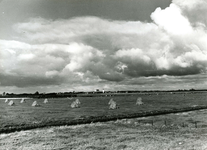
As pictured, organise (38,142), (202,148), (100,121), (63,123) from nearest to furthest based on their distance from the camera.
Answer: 1. (202,148)
2. (38,142)
3. (63,123)
4. (100,121)

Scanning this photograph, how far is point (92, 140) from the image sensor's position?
21406 mm

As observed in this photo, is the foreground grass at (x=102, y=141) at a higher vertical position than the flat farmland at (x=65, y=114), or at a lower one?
higher

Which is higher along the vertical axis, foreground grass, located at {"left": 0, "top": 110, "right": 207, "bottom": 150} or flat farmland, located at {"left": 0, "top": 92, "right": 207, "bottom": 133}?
foreground grass, located at {"left": 0, "top": 110, "right": 207, "bottom": 150}

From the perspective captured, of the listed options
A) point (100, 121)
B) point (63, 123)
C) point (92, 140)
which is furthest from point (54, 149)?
point (100, 121)

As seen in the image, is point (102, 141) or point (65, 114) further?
point (65, 114)

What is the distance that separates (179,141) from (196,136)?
2956 mm

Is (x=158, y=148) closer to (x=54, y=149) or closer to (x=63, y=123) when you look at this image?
(x=54, y=149)

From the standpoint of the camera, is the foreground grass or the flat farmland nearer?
the foreground grass

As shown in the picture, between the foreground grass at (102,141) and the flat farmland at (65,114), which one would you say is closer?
the foreground grass at (102,141)

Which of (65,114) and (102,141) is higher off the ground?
(102,141)

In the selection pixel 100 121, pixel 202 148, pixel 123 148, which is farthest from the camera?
pixel 100 121

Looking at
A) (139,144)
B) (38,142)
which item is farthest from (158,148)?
(38,142)

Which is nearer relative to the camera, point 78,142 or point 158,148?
point 158,148

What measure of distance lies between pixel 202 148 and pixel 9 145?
16071mm
